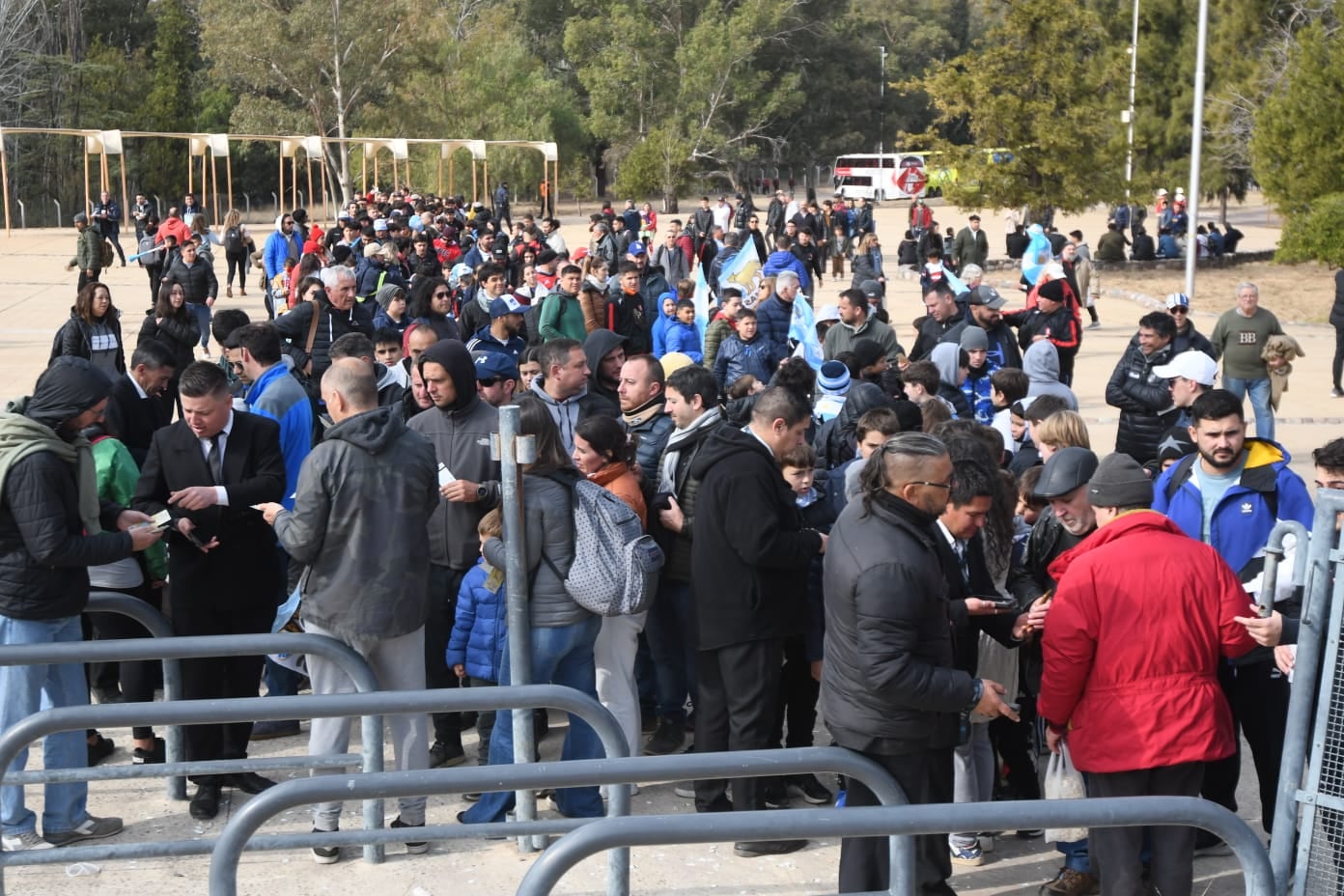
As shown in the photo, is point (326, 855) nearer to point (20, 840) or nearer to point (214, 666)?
point (214, 666)

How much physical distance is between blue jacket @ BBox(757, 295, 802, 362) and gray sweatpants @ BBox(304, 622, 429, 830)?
608 cm

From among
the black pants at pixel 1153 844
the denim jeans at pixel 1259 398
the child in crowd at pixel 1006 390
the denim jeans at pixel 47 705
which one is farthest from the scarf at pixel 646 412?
the denim jeans at pixel 1259 398

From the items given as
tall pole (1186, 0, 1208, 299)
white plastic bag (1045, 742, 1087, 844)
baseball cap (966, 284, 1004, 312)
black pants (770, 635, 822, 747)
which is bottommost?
black pants (770, 635, 822, 747)

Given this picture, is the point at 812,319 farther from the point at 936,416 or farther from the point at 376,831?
the point at 376,831

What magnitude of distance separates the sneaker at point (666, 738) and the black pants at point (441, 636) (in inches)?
35.0

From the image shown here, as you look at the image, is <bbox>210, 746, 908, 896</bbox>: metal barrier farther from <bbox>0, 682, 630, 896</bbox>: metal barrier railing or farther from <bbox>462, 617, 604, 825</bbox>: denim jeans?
<bbox>462, 617, 604, 825</bbox>: denim jeans

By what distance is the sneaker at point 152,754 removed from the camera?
254 inches

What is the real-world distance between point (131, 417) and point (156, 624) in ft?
7.21

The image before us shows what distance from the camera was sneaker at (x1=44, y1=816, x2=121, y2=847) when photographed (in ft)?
18.9

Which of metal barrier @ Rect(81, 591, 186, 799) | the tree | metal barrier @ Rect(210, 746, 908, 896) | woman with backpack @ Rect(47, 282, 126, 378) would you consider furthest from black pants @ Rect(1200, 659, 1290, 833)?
the tree

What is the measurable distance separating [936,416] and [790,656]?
4.93 ft

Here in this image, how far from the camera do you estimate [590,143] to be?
66.6 metres

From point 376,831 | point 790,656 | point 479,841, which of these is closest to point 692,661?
point 790,656

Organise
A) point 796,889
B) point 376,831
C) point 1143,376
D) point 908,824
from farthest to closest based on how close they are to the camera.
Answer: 1. point 1143,376
2. point 796,889
3. point 376,831
4. point 908,824
